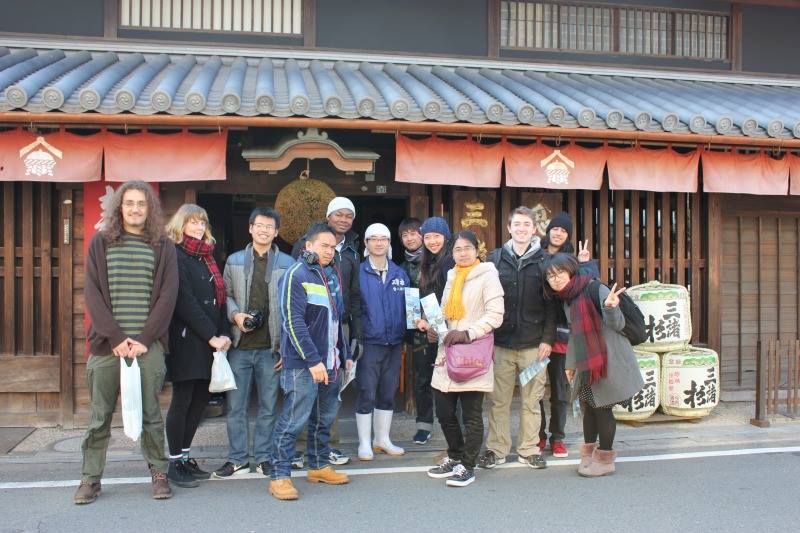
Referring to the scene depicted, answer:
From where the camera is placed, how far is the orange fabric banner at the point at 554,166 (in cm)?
764

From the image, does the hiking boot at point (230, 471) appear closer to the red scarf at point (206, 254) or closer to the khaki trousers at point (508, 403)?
the red scarf at point (206, 254)

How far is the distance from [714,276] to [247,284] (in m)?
6.05

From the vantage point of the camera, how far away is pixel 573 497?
208 inches

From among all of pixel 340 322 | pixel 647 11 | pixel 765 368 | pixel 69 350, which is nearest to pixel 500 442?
pixel 340 322

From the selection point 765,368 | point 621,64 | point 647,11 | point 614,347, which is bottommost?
point 765,368

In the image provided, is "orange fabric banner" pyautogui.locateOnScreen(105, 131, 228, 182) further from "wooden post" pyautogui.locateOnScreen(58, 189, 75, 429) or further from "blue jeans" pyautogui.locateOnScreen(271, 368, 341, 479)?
"blue jeans" pyautogui.locateOnScreen(271, 368, 341, 479)

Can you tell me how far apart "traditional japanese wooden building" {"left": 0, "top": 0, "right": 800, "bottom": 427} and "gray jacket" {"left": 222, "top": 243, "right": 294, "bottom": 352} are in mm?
1582

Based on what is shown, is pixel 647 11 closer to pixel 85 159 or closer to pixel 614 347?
pixel 614 347

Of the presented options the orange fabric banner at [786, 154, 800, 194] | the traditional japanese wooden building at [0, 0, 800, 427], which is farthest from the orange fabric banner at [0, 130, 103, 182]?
the orange fabric banner at [786, 154, 800, 194]

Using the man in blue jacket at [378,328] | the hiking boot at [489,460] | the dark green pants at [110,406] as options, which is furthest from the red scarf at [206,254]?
the hiking boot at [489,460]

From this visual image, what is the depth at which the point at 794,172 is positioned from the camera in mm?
8289

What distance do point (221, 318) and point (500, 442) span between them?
267 centimetres

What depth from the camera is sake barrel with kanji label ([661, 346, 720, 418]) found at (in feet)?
24.7

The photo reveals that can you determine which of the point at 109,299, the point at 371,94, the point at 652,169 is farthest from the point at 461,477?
the point at 652,169
